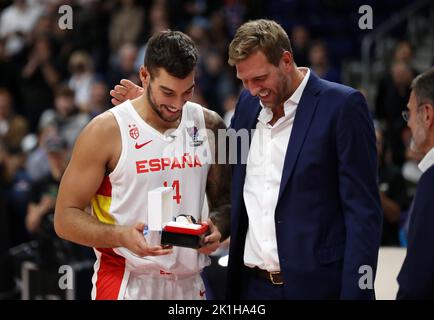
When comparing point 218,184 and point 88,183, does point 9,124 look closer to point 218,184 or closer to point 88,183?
point 218,184

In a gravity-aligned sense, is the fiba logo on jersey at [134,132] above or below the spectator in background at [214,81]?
below

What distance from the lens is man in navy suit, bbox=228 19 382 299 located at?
3115 millimetres

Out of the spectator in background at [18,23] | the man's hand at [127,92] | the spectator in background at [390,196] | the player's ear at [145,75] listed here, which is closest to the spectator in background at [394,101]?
the spectator in background at [390,196]

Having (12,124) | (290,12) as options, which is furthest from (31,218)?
(290,12)

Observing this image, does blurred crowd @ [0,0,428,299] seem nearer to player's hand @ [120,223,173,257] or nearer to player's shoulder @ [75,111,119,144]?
player's shoulder @ [75,111,119,144]

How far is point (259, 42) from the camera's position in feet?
10.4

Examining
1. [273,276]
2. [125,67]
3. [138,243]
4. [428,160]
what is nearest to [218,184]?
[273,276]

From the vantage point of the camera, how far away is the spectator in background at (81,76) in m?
9.05

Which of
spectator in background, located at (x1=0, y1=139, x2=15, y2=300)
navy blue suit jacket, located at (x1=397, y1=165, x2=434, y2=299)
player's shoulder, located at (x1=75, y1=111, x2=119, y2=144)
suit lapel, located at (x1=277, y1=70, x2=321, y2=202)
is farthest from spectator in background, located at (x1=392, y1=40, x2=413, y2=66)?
navy blue suit jacket, located at (x1=397, y1=165, x2=434, y2=299)

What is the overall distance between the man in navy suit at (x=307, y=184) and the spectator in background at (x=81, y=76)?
5.95 meters

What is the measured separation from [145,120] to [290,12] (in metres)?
7.25

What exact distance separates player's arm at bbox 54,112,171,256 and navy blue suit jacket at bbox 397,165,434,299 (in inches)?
47.1

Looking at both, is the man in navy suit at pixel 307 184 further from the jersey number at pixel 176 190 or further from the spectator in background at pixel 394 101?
the spectator in background at pixel 394 101

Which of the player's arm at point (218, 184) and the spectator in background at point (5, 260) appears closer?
the player's arm at point (218, 184)
